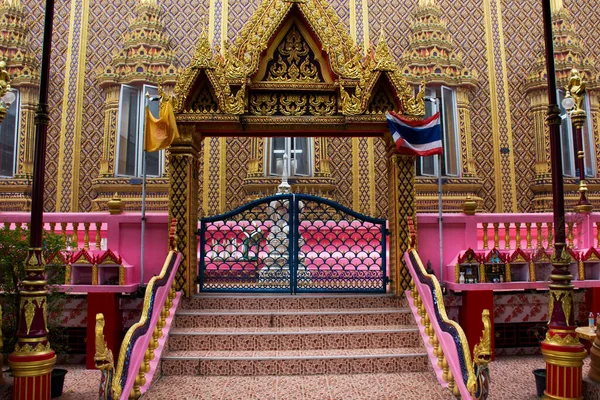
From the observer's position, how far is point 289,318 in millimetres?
6625

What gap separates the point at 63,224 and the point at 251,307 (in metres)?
2.79

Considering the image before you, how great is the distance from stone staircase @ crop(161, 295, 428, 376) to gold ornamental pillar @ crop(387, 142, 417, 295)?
1.49 feet

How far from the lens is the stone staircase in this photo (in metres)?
5.91

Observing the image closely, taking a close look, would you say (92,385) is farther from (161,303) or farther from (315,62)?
(315,62)

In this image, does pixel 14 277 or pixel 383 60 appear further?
pixel 383 60

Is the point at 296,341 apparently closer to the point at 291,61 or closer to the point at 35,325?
the point at 35,325

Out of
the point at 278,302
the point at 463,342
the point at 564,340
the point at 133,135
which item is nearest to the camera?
the point at 463,342

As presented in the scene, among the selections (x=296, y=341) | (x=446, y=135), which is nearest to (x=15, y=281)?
(x=296, y=341)

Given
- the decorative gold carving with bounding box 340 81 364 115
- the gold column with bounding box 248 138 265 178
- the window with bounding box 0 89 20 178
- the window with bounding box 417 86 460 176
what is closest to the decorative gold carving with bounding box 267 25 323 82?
the decorative gold carving with bounding box 340 81 364 115

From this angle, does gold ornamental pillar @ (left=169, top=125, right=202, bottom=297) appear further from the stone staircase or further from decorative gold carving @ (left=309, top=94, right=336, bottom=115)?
decorative gold carving @ (left=309, top=94, right=336, bottom=115)

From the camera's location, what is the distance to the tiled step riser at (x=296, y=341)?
20.4 ft

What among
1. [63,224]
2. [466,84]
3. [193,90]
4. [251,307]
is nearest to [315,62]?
[193,90]

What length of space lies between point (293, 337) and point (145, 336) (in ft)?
5.58

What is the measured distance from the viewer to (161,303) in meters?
6.25
